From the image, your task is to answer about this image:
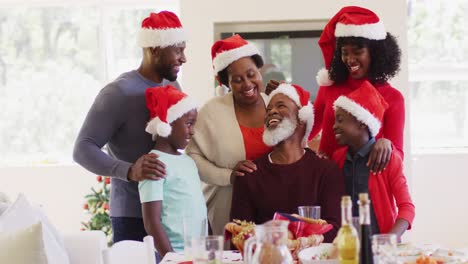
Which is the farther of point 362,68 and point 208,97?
point 208,97

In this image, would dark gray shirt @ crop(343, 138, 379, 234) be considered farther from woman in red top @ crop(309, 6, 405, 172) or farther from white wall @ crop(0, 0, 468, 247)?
white wall @ crop(0, 0, 468, 247)

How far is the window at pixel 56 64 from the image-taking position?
238 inches

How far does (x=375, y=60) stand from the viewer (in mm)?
2938

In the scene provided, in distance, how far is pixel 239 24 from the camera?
16.0 feet

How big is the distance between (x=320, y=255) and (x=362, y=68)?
1.06m

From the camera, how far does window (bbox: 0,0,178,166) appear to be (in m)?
6.03

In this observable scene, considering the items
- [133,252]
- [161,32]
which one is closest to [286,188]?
[133,252]

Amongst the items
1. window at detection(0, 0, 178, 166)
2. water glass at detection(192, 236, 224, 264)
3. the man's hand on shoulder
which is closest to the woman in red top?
the man's hand on shoulder

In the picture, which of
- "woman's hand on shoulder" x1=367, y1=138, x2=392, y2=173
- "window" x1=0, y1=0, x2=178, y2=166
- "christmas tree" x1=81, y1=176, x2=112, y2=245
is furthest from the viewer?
"window" x1=0, y1=0, x2=178, y2=166

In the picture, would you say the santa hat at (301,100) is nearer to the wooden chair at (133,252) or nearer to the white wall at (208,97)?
the wooden chair at (133,252)

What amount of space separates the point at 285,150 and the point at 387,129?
448 millimetres

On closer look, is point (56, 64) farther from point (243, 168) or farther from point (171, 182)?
point (243, 168)

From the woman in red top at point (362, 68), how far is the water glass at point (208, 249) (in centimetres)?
117

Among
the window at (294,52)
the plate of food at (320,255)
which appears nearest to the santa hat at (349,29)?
the plate of food at (320,255)
